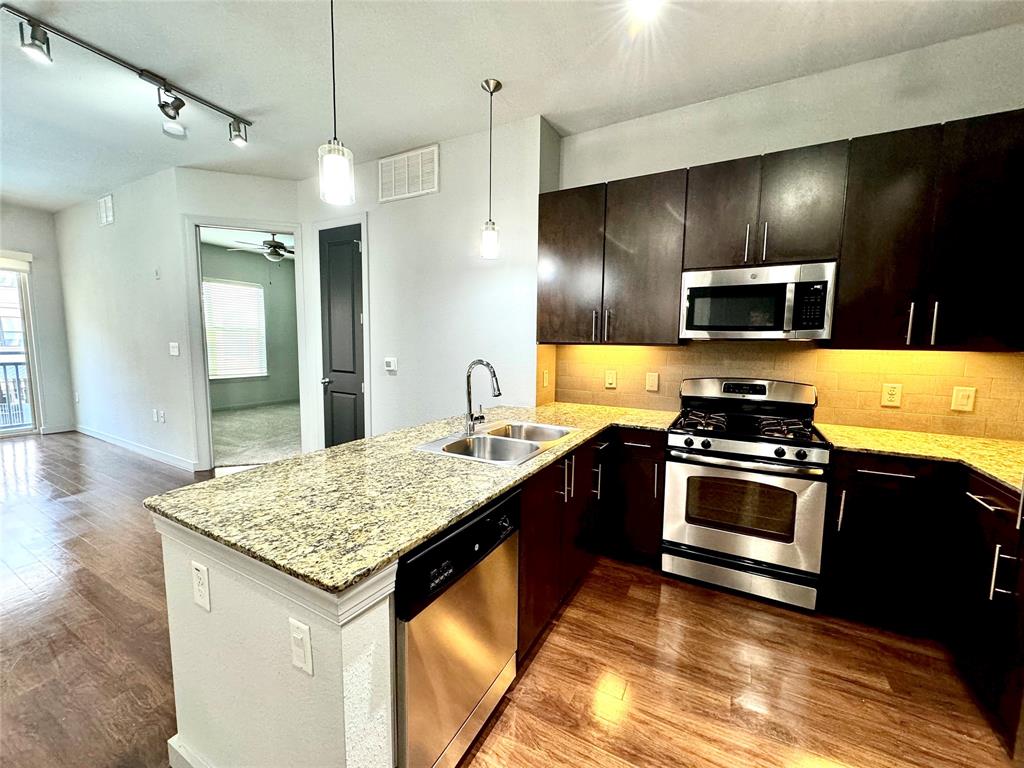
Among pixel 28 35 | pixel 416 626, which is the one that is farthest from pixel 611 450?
pixel 28 35

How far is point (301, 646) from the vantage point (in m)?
0.95

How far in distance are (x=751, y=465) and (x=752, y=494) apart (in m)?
0.17

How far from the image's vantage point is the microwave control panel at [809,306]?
2152 mm

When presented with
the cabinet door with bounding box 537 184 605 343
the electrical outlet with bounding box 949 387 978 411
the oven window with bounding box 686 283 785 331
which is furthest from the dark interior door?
the electrical outlet with bounding box 949 387 978 411

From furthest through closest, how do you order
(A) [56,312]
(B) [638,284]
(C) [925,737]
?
1. (A) [56,312]
2. (B) [638,284]
3. (C) [925,737]

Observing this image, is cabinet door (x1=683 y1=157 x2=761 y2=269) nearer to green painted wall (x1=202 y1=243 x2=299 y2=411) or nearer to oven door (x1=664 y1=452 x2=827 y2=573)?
oven door (x1=664 y1=452 x2=827 y2=573)

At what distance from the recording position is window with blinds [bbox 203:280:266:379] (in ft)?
23.0

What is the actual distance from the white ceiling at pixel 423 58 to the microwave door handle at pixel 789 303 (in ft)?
3.97

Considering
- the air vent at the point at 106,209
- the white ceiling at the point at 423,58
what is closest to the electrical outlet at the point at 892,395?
the white ceiling at the point at 423,58

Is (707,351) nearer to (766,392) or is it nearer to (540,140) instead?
(766,392)

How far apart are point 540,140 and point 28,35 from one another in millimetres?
2747

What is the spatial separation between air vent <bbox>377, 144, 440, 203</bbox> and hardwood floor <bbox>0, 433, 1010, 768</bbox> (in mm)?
3102

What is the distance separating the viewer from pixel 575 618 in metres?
2.14

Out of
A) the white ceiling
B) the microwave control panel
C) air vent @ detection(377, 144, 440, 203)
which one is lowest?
the microwave control panel
